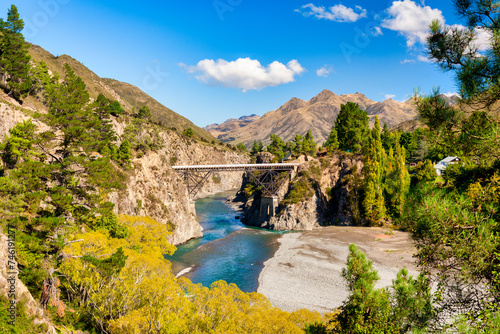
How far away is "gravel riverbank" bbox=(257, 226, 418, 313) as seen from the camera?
2784 centimetres

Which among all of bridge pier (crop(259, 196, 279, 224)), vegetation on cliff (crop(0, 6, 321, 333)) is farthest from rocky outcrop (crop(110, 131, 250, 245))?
bridge pier (crop(259, 196, 279, 224))

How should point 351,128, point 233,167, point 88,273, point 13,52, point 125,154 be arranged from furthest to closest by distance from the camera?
point 351,128 → point 233,167 → point 125,154 → point 13,52 → point 88,273

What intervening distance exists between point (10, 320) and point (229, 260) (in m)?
30.0

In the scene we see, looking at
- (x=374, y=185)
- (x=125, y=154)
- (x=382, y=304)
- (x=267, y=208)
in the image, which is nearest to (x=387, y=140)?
(x=374, y=185)

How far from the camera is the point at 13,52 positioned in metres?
42.1

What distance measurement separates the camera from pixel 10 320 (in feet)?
38.7

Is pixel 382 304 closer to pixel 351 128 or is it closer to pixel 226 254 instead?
pixel 226 254

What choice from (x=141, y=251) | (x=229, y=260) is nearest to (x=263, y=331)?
(x=141, y=251)

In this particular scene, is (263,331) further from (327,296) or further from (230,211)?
(230,211)

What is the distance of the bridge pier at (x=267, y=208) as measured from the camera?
6212cm

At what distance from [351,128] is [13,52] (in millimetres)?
72218

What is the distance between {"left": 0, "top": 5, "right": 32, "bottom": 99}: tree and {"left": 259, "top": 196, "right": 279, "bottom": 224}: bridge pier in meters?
49.0

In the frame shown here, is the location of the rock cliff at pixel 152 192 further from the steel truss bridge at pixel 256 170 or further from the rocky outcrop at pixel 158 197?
the steel truss bridge at pixel 256 170

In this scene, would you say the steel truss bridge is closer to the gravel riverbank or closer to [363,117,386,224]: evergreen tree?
the gravel riverbank
